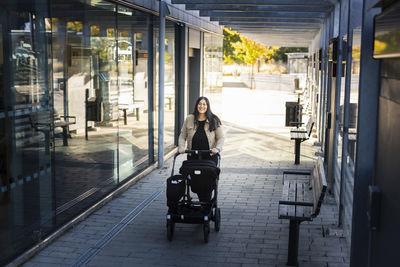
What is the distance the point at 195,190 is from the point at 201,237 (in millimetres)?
600

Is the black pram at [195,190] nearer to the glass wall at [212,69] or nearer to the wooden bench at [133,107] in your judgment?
the wooden bench at [133,107]

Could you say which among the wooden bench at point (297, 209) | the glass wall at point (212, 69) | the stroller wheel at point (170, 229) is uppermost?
the glass wall at point (212, 69)

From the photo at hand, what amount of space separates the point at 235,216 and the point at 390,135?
4385 millimetres

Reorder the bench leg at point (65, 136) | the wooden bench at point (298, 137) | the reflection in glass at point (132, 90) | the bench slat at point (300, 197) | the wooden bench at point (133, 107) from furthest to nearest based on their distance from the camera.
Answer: the wooden bench at point (298, 137), the wooden bench at point (133, 107), the reflection in glass at point (132, 90), the bench leg at point (65, 136), the bench slat at point (300, 197)

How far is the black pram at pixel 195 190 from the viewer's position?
22.9ft

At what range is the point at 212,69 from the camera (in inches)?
727

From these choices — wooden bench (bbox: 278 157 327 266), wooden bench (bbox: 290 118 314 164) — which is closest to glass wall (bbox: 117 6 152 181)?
wooden bench (bbox: 290 118 314 164)

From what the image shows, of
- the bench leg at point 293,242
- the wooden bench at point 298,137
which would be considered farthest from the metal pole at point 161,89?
the bench leg at point 293,242

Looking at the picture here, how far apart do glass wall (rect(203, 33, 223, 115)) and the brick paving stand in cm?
722

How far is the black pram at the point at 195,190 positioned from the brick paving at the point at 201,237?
0.94 feet

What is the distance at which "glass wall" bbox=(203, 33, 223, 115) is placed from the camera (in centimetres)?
1715

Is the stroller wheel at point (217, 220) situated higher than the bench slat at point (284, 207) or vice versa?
the bench slat at point (284, 207)

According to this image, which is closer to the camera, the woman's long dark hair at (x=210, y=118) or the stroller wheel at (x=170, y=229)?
A: the stroller wheel at (x=170, y=229)

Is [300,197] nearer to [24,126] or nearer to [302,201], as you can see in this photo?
[302,201]
